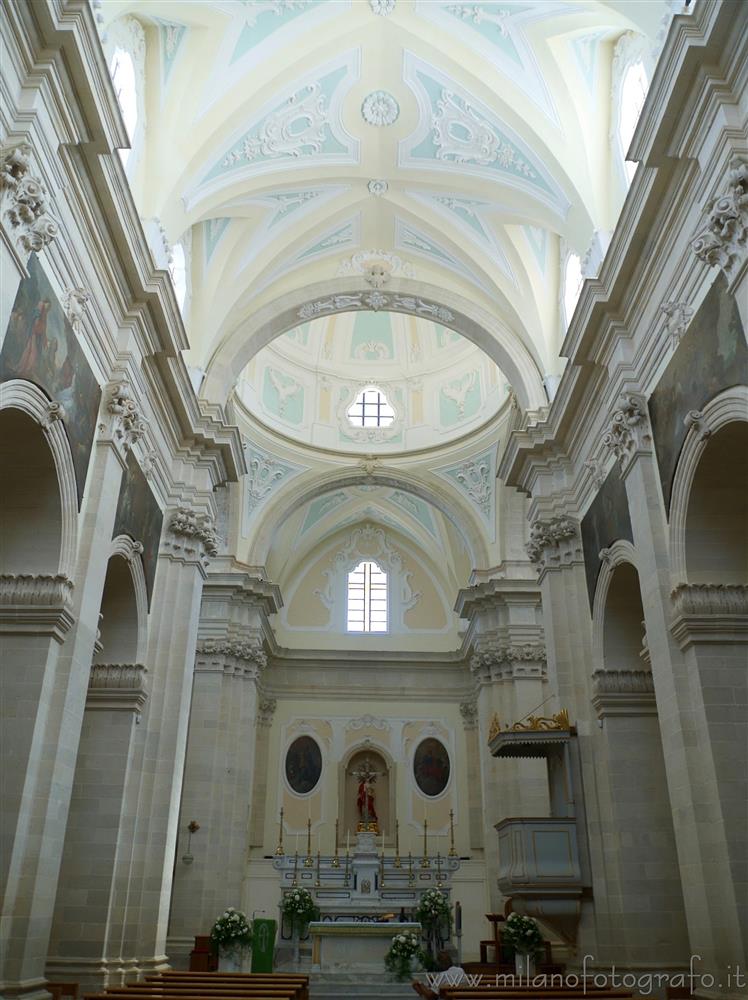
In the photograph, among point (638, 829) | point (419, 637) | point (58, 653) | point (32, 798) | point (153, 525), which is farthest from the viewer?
point (419, 637)

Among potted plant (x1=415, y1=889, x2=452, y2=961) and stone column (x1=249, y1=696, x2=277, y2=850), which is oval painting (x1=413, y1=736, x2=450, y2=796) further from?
potted plant (x1=415, y1=889, x2=452, y2=961)

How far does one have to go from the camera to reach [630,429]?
11.2 meters

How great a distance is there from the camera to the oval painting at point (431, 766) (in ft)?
86.9

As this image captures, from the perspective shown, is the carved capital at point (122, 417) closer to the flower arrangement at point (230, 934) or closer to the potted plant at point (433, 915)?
the flower arrangement at point (230, 934)

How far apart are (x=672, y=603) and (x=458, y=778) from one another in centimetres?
1802

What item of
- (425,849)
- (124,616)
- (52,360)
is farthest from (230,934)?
(425,849)

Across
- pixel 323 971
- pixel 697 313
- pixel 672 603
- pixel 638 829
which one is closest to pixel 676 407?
pixel 697 313

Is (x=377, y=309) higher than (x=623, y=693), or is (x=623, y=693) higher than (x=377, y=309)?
(x=377, y=309)

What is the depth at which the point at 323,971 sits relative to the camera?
15.2 meters

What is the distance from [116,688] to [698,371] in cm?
867

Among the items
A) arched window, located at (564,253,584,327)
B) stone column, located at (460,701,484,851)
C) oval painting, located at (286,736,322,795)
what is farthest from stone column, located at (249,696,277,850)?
arched window, located at (564,253,584,327)

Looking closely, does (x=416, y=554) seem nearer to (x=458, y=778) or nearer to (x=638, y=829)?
(x=458, y=778)

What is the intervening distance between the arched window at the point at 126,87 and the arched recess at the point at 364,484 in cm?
1313

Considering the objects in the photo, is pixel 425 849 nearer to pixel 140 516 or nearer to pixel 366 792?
pixel 366 792
